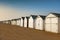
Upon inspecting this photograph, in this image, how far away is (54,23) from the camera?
2509 cm

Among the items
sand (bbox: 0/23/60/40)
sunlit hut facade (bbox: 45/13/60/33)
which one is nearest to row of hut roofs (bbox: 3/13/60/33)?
sunlit hut facade (bbox: 45/13/60/33)

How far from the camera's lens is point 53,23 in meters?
25.5

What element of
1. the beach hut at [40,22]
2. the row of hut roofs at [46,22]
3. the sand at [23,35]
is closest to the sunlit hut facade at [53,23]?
the row of hut roofs at [46,22]

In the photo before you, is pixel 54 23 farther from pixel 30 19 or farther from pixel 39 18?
pixel 30 19

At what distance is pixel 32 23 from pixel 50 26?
23.2ft

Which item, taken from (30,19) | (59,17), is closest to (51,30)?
(59,17)

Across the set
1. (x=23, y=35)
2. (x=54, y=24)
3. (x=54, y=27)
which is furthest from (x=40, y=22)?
(x=23, y=35)

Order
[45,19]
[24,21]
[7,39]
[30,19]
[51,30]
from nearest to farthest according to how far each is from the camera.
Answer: [7,39]
[51,30]
[45,19]
[30,19]
[24,21]

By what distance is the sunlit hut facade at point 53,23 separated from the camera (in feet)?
79.2

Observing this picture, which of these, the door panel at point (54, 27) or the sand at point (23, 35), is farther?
the door panel at point (54, 27)

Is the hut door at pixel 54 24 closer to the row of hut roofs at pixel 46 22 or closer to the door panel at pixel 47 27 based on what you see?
the row of hut roofs at pixel 46 22

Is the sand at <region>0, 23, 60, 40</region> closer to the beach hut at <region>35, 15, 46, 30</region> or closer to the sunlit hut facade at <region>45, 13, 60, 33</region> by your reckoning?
the sunlit hut facade at <region>45, 13, 60, 33</region>

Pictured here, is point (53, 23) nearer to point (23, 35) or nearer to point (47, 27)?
point (47, 27)

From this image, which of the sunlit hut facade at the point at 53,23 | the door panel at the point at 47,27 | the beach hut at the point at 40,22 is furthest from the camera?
the beach hut at the point at 40,22
